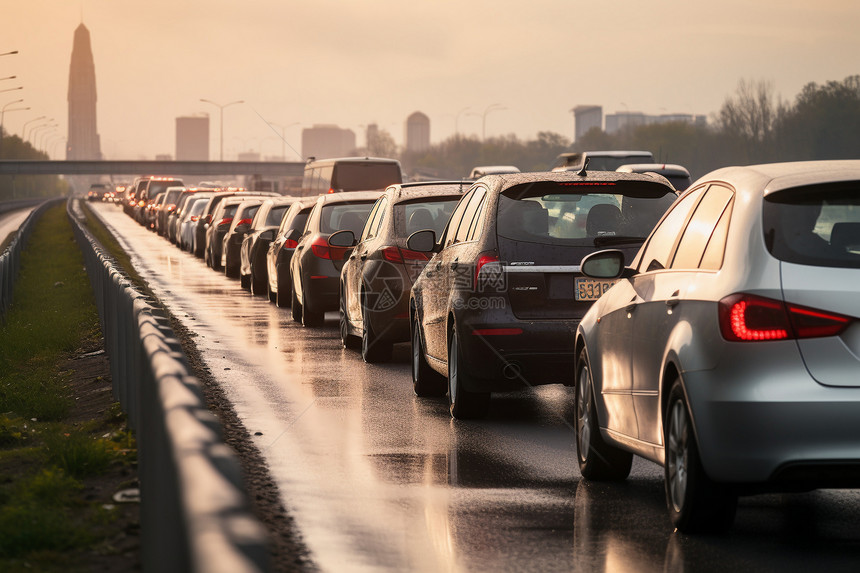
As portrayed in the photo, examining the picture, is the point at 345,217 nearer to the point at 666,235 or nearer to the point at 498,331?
the point at 498,331

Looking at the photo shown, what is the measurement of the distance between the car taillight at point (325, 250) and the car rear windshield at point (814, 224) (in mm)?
12333

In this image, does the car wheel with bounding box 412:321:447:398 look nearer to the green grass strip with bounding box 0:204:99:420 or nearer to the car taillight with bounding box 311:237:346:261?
the green grass strip with bounding box 0:204:99:420

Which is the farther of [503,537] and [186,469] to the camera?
[503,537]

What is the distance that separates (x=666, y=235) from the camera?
764 cm

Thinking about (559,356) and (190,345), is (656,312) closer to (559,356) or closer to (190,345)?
(559,356)

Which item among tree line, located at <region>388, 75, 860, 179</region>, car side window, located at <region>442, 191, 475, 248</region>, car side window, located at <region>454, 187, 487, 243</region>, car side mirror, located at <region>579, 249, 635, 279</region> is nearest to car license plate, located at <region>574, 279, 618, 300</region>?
car side window, located at <region>454, 187, 487, 243</region>

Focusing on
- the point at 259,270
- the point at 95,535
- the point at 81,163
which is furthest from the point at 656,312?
the point at 81,163

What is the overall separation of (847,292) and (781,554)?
1.15 m

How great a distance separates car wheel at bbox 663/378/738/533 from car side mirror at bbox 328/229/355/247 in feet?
33.2

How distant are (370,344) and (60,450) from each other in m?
6.25

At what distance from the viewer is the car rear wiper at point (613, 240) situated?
1052 cm

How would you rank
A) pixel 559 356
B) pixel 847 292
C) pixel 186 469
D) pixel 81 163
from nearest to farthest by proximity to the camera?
pixel 186 469 < pixel 847 292 < pixel 559 356 < pixel 81 163

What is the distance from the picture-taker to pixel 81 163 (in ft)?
610

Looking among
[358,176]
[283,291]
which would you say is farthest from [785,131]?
[283,291]
